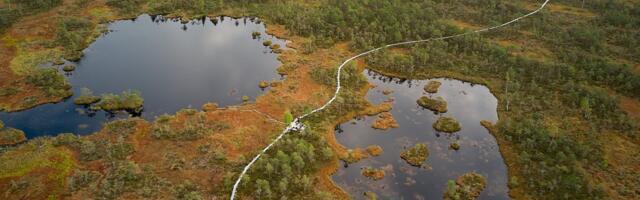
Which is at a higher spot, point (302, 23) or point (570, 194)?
point (302, 23)

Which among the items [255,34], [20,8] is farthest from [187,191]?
[20,8]

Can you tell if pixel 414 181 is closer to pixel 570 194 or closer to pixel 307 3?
pixel 570 194

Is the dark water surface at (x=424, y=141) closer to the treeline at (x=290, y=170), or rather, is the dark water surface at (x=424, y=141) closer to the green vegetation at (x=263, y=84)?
the treeline at (x=290, y=170)

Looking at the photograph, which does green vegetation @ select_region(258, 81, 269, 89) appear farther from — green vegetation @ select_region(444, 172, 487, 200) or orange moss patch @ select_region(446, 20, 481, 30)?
orange moss patch @ select_region(446, 20, 481, 30)

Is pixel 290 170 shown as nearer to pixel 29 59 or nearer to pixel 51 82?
pixel 51 82

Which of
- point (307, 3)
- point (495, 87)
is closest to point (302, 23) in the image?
point (307, 3)

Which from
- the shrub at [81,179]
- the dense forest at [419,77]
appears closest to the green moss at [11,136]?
the dense forest at [419,77]
